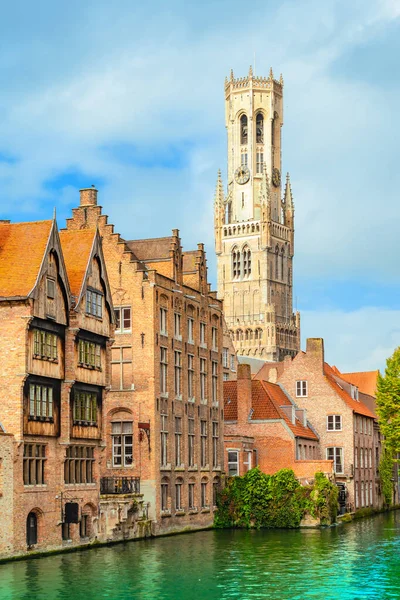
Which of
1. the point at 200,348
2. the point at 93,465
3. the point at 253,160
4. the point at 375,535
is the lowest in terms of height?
the point at 375,535

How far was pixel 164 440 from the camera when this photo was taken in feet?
204

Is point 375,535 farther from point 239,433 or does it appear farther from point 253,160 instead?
point 253,160

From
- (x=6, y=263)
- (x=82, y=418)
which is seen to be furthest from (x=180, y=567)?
(x=6, y=263)

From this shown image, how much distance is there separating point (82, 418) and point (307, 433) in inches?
1135

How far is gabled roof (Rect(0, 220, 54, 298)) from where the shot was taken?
46.0 metres

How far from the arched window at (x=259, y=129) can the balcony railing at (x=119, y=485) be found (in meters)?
143

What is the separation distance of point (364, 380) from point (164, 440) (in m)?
51.9

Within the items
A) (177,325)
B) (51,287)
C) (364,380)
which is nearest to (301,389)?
(177,325)

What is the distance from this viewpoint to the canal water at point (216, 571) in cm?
3712

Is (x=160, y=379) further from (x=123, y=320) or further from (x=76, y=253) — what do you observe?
(x=76, y=253)

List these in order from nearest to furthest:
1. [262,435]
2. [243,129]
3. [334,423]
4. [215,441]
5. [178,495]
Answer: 1. [178,495]
2. [215,441]
3. [262,435]
4. [334,423]
5. [243,129]

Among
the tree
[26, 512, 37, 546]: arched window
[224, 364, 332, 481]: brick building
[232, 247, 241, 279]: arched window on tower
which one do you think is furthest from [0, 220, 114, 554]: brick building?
[232, 247, 241, 279]: arched window on tower

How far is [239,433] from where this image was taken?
7250 centimetres

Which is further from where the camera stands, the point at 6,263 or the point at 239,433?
the point at 239,433
